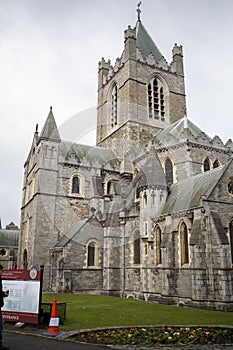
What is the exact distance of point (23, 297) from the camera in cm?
1107

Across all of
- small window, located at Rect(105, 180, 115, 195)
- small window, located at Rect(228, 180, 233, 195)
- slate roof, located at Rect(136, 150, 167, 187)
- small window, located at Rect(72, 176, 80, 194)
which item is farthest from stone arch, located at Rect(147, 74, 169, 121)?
small window, located at Rect(228, 180, 233, 195)

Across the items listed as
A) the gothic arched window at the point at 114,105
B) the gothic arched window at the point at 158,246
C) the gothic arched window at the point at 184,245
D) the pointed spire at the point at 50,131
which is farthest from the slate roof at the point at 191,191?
the gothic arched window at the point at 114,105

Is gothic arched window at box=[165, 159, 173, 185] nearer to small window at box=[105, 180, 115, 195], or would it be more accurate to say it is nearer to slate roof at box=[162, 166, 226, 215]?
slate roof at box=[162, 166, 226, 215]

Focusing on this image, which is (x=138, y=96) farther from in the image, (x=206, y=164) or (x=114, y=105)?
(x=206, y=164)

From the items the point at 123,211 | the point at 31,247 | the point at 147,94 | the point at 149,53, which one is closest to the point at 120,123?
the point at 147,94

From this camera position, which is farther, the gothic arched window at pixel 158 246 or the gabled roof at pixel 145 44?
the gabled roof at pixel 145 44

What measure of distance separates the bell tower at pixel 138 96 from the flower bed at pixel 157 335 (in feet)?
86.4

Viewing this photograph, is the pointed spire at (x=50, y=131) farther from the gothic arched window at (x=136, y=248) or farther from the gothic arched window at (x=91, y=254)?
the gothic arched window at (x=136, y=248)

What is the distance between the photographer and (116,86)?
42781 millimetres

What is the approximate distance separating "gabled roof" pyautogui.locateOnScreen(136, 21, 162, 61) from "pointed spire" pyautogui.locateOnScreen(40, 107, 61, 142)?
16716 mm

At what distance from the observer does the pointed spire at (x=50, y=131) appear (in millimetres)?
31328

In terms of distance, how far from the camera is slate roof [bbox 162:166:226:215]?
20.3 m

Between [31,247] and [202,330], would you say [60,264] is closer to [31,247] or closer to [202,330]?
[31,247]

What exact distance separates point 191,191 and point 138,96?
20029mm
